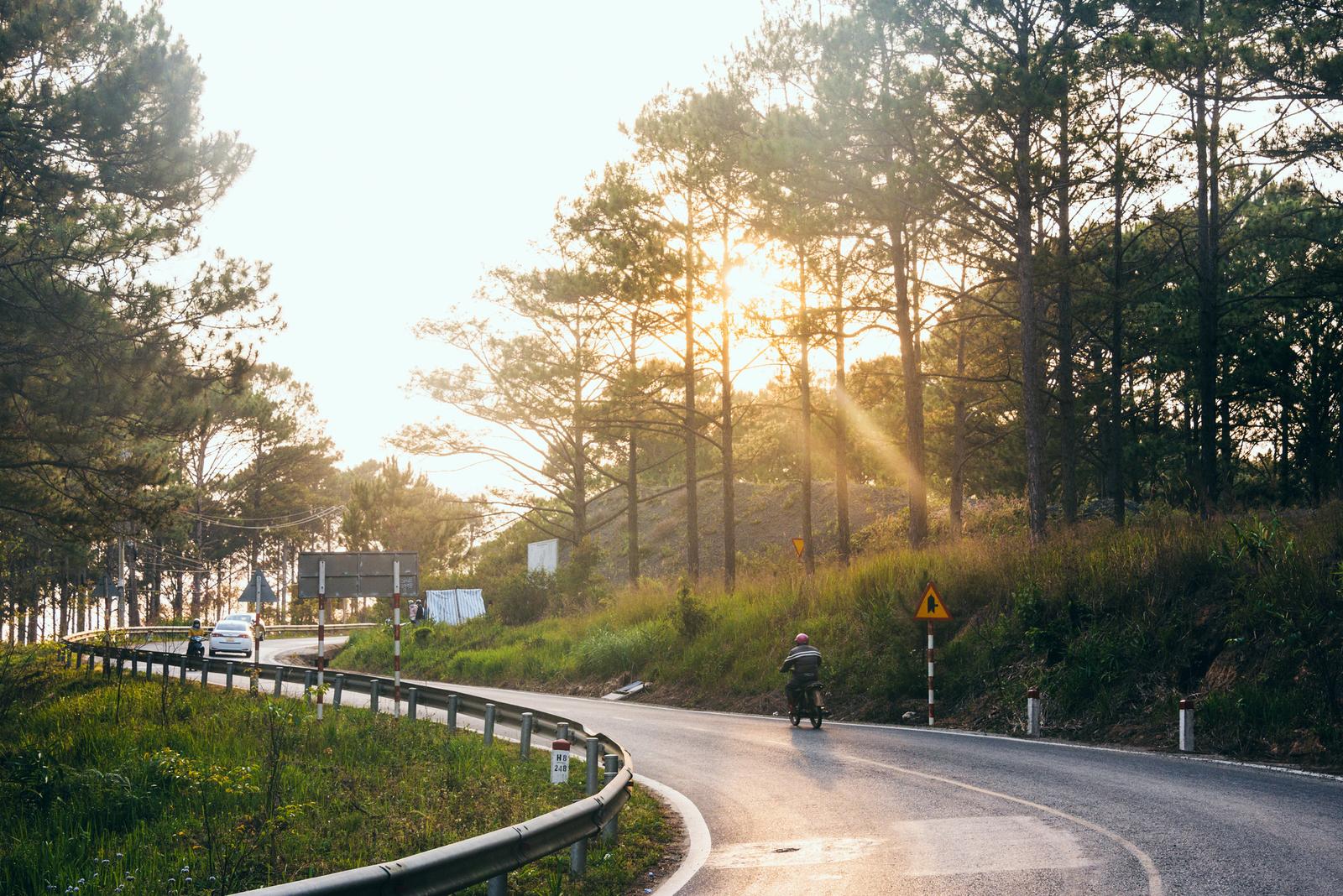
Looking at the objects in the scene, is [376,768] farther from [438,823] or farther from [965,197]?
[965,197]

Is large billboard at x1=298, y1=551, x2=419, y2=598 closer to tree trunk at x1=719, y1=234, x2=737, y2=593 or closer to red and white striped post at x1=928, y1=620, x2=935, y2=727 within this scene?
red and white striped post at x1=928, y1=620, x2=935, y2=727

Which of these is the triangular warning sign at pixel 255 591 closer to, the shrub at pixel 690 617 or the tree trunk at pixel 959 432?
the shrub at pixel 690 617

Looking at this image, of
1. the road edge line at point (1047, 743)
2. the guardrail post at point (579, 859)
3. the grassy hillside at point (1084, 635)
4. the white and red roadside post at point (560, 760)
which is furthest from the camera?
the grassy hillside at point (1084, 635)

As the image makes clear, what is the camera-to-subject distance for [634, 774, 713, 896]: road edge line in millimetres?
8383

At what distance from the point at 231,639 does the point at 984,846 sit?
41192 millimetres

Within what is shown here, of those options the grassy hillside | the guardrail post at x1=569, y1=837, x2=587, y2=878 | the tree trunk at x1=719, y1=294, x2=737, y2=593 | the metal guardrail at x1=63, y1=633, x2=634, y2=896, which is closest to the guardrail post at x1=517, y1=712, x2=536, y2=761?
the metal guardrail at x1=63, y1=633, x2=634, y2=896

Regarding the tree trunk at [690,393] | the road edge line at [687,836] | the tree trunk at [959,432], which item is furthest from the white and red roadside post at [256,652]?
the tree trunk at [959,432]

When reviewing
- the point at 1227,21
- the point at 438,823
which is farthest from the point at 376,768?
the point at 1227,21

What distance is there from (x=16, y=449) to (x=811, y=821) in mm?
22097

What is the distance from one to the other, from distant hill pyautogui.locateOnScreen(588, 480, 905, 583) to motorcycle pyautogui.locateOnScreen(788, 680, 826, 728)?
87.0ft

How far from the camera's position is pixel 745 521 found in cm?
5697

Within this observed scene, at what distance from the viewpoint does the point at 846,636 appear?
2372 centimetres

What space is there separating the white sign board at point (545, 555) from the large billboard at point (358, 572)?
27.0 metres

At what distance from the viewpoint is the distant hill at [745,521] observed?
51875mm
